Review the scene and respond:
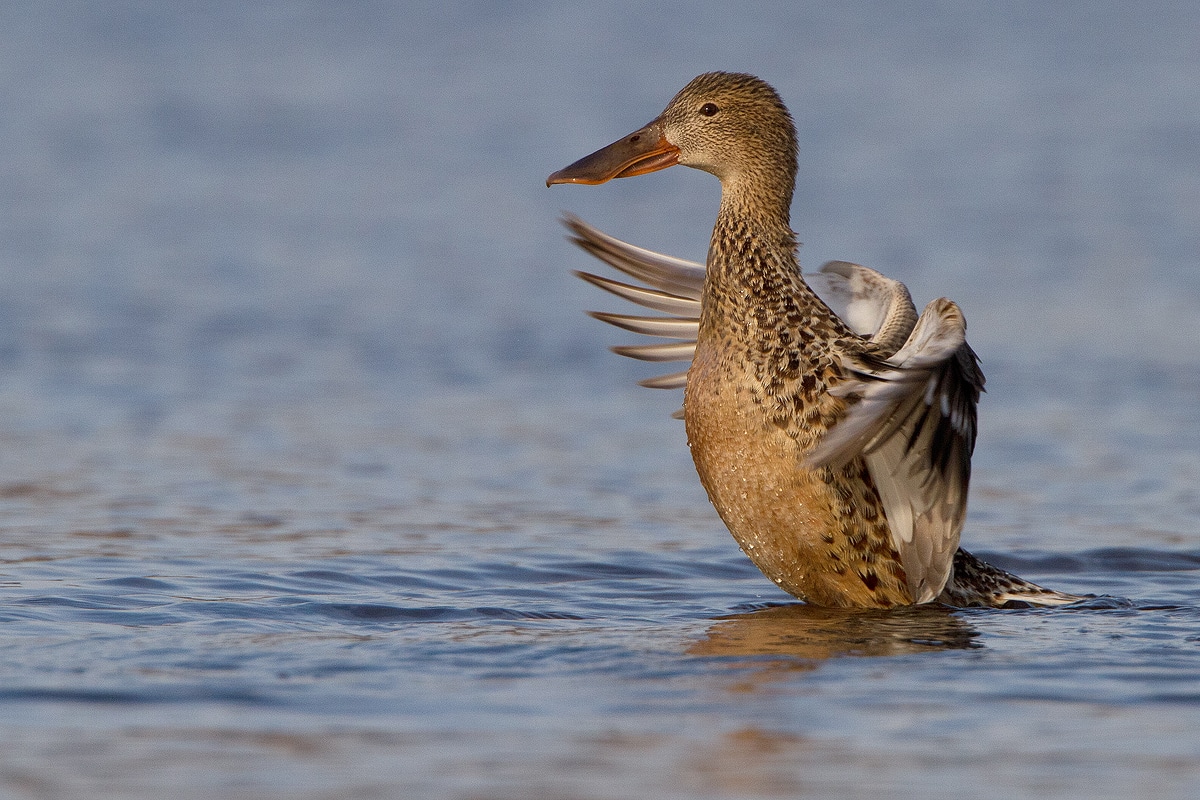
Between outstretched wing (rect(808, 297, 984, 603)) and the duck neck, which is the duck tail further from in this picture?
the duck neck

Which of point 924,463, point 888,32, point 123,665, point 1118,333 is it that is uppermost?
point 888,32

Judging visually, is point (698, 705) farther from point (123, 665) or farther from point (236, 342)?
point (236, 342)

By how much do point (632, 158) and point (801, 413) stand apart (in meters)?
1.45

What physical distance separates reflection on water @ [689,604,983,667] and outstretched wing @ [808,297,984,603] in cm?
19

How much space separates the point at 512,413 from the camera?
974cm

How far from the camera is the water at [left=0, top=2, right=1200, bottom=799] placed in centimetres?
435

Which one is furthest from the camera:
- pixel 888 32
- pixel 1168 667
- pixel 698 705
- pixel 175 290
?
pixel 888 32

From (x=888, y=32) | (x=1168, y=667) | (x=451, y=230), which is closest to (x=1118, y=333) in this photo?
(x=451, y=230)

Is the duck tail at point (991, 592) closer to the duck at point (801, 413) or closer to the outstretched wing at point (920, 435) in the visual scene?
the duck at point (801, 413)

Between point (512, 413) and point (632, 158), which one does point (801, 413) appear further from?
point (512, 413)

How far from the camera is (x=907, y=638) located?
18.4 ft

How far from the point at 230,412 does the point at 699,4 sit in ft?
46.2

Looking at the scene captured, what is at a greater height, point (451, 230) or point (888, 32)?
point (888, 32)

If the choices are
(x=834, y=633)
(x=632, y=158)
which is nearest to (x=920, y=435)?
(x=834, y=633)
